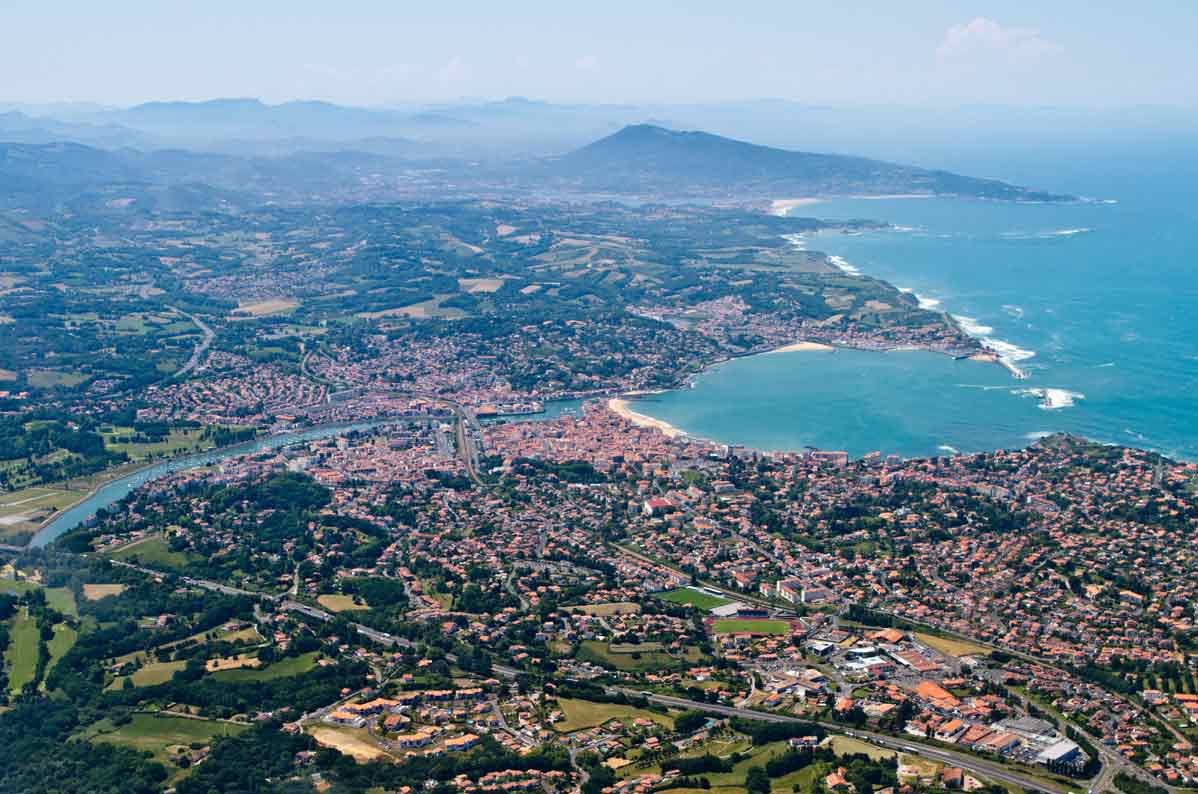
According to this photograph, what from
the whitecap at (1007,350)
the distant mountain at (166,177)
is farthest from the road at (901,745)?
the distant mountain at (166,177)

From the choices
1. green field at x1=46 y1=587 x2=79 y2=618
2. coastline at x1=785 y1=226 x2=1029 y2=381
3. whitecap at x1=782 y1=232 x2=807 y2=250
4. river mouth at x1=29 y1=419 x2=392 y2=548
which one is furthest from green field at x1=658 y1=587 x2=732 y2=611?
whitecap at x1=782 y1=232 x2=807 y2=250

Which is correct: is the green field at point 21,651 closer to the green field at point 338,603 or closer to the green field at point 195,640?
the green field at point 195,640

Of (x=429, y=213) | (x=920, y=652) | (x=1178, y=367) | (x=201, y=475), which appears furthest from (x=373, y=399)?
(x=429, y=213)

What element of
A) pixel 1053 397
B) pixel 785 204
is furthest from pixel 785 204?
pixel 1053 397

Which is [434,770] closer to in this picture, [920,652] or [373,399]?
[920,652]

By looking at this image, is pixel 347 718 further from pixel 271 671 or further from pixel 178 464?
pixel 178 464

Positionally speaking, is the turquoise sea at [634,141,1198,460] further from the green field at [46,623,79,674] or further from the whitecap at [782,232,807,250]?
the green field at [46,623,79,674]
